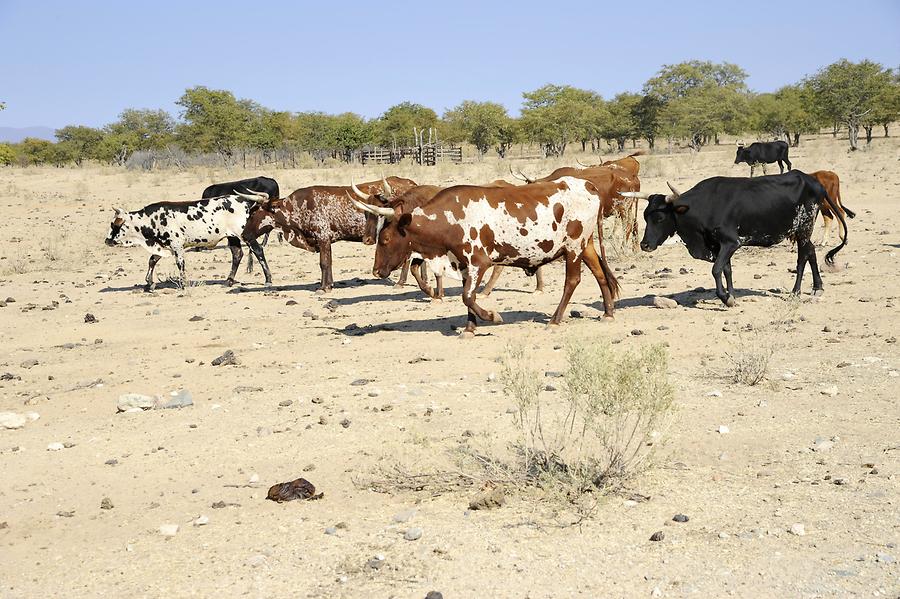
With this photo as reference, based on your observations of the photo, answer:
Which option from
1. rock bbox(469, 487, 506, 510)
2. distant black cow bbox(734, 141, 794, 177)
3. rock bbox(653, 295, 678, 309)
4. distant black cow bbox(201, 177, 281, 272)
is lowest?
rock bbox(469, 487, 506, 510)

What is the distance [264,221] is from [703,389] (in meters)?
9.97

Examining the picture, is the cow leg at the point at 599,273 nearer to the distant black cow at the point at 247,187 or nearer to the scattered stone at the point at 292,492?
the scattered stone at the point at 292,492

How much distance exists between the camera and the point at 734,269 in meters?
15.1

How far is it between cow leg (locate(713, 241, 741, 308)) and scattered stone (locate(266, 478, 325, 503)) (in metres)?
7.29

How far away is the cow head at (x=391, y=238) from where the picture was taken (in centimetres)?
1121

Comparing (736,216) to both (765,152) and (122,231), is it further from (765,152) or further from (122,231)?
(765,152)

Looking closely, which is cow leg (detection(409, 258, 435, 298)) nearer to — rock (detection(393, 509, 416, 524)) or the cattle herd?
the cattle herd

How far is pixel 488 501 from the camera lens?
577cm

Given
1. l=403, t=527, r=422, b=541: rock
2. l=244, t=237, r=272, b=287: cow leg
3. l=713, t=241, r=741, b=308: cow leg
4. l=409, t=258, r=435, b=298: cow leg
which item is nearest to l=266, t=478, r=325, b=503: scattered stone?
l=403, t=527, r=422, b=541: rock

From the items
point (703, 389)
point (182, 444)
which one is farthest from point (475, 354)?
point (182, 444)

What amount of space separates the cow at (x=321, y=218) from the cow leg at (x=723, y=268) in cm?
568

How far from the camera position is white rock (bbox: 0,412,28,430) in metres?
7.95

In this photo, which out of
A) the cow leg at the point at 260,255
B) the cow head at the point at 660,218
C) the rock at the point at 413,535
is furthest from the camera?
the cow leg at the point at 260,255

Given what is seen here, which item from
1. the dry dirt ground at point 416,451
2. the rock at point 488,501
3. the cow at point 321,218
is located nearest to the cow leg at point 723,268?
the dry dirt ground at point 416,451
